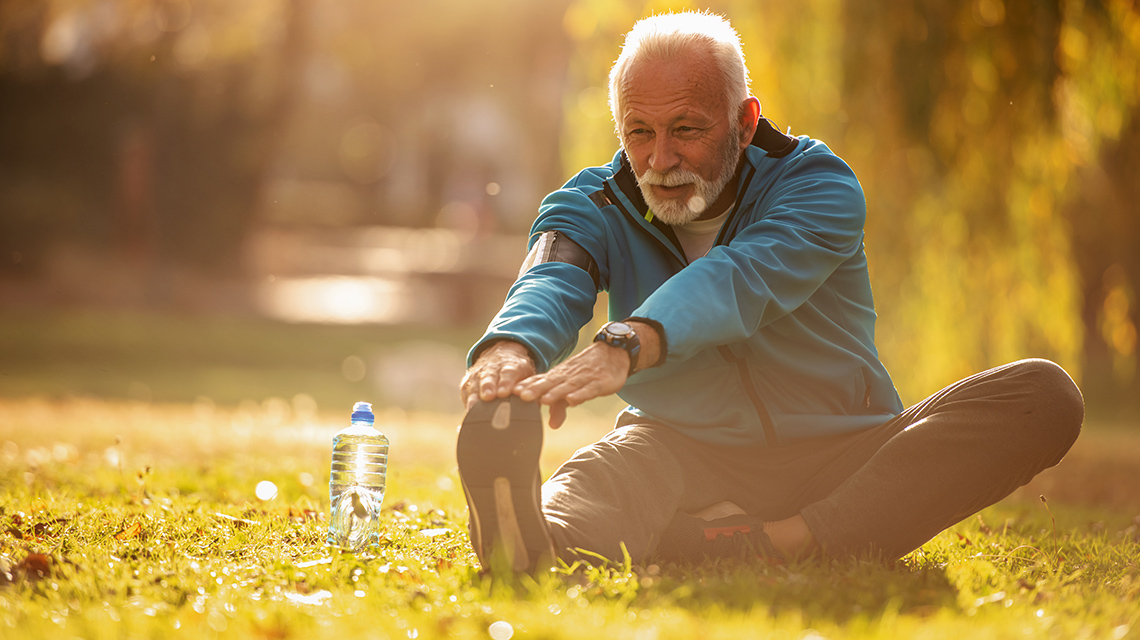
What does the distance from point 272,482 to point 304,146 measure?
37.8 m

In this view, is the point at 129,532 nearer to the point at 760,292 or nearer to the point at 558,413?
the point at 558,413

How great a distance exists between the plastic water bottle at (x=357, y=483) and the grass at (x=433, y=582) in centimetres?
9

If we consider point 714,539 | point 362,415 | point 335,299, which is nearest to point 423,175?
point 335,299

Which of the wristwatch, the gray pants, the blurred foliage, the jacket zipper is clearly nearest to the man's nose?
the jacket zipper

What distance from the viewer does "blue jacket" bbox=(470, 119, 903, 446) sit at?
3.29 metres

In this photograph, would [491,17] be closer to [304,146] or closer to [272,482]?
[304,146]

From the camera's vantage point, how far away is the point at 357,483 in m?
4.04

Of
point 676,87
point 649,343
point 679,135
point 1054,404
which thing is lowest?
point 1054,404

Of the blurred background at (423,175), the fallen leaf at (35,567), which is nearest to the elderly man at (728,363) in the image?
the fallen leaf at (35,567)

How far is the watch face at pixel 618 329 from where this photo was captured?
2951mm

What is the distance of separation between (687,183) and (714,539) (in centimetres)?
123

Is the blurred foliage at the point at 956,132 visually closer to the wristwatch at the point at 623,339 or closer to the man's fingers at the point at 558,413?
the wristwatch at the point at 623,339

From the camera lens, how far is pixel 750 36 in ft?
25.5

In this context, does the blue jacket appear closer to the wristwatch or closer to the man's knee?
the wristwatch
